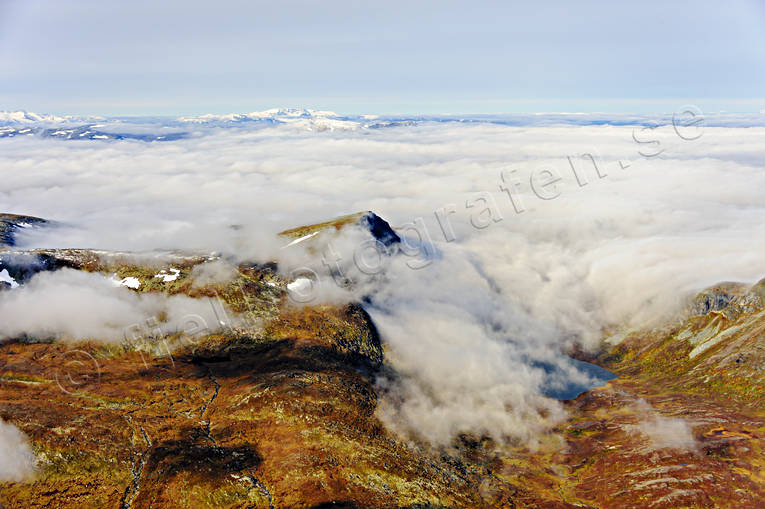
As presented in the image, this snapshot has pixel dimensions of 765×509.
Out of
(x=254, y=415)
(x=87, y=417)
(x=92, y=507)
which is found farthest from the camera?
(x=254, y=415)

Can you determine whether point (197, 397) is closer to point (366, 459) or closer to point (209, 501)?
point (209, 501)

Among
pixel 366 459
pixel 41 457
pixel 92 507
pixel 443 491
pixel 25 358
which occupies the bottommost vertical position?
pixel 443 491

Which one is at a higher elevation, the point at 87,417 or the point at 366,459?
the point at 87,417

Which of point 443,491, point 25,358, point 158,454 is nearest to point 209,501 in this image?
point 158,454

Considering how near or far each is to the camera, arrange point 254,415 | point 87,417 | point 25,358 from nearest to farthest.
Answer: point 87,417 < point 254,415 < point 25,358

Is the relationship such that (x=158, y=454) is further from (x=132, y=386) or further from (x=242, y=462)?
(x=132, y=386)

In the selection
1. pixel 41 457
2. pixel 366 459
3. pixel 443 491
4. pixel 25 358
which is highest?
pixel 25 358

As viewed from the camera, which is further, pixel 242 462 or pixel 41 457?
pixel 242 462

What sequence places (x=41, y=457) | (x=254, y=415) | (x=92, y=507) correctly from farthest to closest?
(x=254, y=415)
(x=41, y=457)
(x=92, y=507)

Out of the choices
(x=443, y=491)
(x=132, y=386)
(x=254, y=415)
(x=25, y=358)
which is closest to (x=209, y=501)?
(x=254, y=415)
